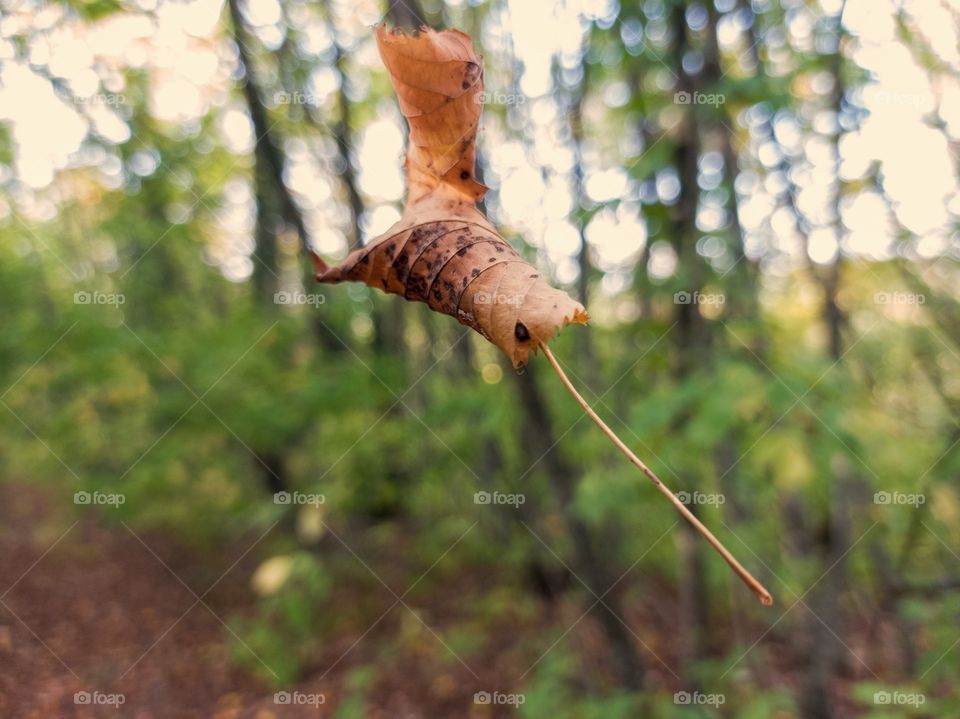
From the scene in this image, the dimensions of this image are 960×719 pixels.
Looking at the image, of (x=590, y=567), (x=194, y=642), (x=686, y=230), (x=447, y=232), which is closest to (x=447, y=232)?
(x=447, y=232)

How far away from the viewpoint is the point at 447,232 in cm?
95

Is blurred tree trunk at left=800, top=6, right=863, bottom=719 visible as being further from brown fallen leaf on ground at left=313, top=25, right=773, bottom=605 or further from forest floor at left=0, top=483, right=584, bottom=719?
brown fallen leaf on ground at left=313, top=25, right=773, bottom=605

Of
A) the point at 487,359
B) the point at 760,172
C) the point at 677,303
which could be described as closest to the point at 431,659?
the point at 487,359

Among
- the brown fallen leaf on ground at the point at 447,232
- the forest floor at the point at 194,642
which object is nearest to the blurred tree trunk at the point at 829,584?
the forest floor at the point at 194,642

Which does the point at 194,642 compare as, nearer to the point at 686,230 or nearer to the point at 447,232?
the point at 686,230

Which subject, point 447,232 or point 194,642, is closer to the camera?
point 447,232

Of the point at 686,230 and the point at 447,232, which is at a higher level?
the point at 447,232

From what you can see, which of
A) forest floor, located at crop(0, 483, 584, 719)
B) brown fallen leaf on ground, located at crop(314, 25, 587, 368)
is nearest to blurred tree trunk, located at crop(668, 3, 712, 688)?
brown fallen leaf on ground, located at crop(314, 25, 587, 368)

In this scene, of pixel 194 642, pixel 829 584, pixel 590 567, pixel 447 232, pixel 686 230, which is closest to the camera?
pixel 447 232

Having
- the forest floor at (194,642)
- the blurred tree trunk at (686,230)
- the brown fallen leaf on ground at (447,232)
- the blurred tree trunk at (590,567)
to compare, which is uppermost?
the brown fallen leaf on ground at (447,232)

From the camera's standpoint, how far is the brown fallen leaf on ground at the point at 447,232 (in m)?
0.78

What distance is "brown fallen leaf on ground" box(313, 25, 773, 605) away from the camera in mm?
782

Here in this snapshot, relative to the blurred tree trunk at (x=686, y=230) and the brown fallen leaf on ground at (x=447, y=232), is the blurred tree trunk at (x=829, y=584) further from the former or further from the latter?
the brown fallen leaf on ground at (x=447, y=232)

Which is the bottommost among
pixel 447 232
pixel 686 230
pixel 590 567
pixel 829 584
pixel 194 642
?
pixel 194 642
